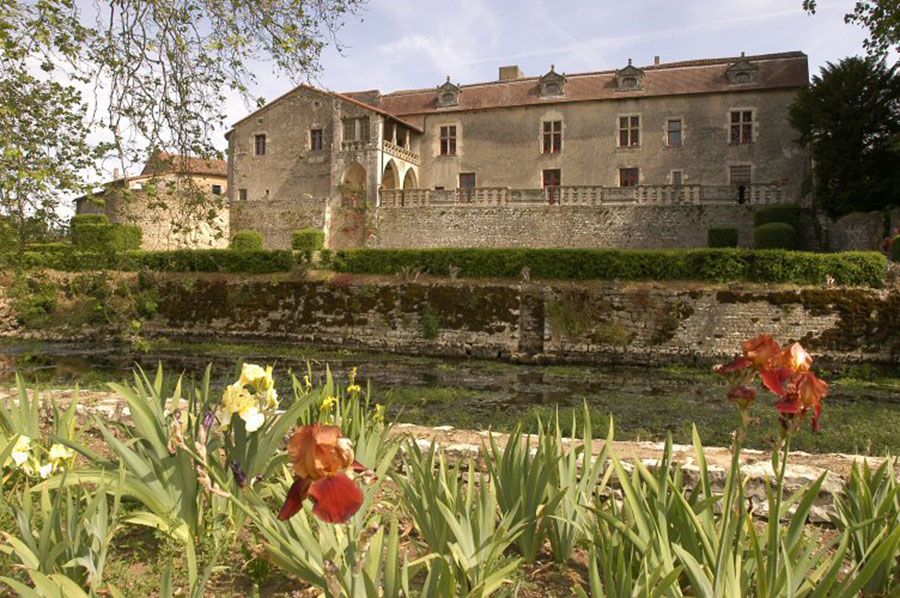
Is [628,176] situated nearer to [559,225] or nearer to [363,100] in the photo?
[559,225]

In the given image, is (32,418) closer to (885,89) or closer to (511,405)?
(511,405)

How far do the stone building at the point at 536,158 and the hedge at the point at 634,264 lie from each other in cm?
747

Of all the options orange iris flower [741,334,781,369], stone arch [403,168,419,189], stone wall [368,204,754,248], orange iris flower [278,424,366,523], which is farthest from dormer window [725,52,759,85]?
orange iris flower [278,424,366,523]

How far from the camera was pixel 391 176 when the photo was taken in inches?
1302

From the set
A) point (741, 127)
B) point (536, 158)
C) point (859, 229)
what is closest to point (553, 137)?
point (536, 158)

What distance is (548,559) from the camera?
3.30m

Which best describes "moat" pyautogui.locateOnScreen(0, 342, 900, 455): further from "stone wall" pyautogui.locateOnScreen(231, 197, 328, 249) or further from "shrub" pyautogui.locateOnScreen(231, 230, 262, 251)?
"stone wall" pyautogui.locateOnScreen(231, 197, 328, 249)

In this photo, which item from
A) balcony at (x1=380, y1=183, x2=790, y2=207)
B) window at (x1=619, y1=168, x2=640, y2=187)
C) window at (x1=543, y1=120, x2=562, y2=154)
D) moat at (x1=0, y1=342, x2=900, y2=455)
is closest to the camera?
moat at (x1=0, y1=342, x2=900, y2=455)

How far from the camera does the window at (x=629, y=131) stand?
101ft

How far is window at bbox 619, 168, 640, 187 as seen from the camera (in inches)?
1224

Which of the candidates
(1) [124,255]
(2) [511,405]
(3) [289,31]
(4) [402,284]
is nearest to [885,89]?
(4) [402,284]

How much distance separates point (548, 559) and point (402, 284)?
55.2 ft

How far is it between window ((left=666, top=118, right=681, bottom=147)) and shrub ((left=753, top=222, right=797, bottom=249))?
9794 mm

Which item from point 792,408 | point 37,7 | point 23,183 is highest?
point 37,7
